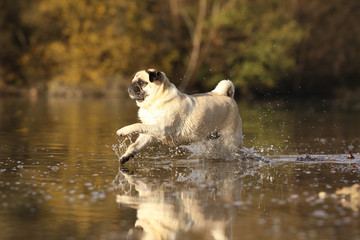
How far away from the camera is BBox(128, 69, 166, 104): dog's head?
937cm

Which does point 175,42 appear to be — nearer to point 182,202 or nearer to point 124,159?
point 124,159

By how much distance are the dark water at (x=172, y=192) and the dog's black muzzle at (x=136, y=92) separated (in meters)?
0.92


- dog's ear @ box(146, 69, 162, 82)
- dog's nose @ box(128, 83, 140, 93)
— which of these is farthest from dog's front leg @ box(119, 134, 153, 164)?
dog's ear @ box(146, 69, 162, 82)

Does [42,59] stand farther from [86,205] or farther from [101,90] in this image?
[86,205]

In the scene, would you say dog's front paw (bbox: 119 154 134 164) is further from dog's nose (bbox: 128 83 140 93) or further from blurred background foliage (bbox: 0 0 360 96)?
blurred background foliage (bbox: 0 0 360 96)

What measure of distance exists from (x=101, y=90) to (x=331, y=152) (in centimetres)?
2594

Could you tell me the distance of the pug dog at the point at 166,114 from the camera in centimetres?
930

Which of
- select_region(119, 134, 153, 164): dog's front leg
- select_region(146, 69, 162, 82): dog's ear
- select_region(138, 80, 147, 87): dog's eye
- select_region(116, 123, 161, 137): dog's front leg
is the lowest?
select_region(119, 134, 153, 164): dog's front leg

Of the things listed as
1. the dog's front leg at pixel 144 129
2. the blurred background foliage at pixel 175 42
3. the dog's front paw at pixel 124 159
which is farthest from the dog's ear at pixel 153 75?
the blurred background foliage at pixel 175 42

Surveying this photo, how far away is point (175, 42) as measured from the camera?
36938mm

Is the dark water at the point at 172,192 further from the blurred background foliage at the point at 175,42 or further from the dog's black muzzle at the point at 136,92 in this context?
the blurred background foliage at the point at 175,42

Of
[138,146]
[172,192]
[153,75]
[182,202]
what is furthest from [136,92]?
[182,202]

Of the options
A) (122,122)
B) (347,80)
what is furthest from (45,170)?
(347,80)

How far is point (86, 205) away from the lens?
21.4 feet
